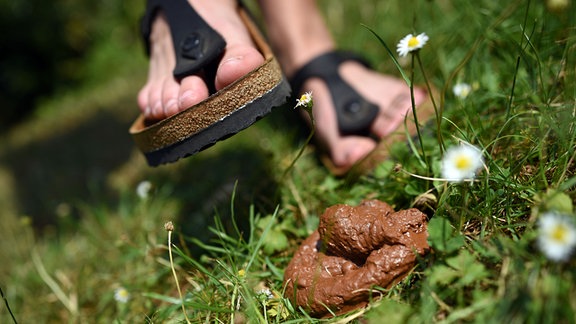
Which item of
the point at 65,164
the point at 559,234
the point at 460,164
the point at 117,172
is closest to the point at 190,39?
the point at 460,164

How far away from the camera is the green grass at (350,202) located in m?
0.89

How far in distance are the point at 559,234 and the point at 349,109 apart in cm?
93

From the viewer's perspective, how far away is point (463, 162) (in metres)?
0.85

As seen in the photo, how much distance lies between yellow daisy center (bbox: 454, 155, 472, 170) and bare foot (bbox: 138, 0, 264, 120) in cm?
61

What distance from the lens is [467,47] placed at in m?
1.72

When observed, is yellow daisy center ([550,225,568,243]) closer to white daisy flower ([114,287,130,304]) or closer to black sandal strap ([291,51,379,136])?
black sandal strap ([291,51,379,136])

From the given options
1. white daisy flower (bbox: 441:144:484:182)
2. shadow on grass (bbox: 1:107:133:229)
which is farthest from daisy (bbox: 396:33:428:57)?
shadow on grass (bbox: 1:107:133:229)

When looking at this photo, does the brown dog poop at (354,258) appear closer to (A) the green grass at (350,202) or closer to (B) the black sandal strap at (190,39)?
(A) the green grass at (350,202)

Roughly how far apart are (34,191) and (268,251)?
6.43ft

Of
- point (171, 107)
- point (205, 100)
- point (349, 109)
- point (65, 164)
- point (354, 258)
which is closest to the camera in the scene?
point (354, 258)

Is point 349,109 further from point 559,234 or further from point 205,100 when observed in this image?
point 559,234

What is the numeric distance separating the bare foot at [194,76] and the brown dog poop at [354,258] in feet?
1.55

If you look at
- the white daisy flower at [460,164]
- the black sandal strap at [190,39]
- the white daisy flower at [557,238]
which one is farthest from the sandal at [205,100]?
the white daisy flower at [557,238]

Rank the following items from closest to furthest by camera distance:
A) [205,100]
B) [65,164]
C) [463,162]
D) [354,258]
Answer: [463,162], [354,258], [205,100], [65,164]
